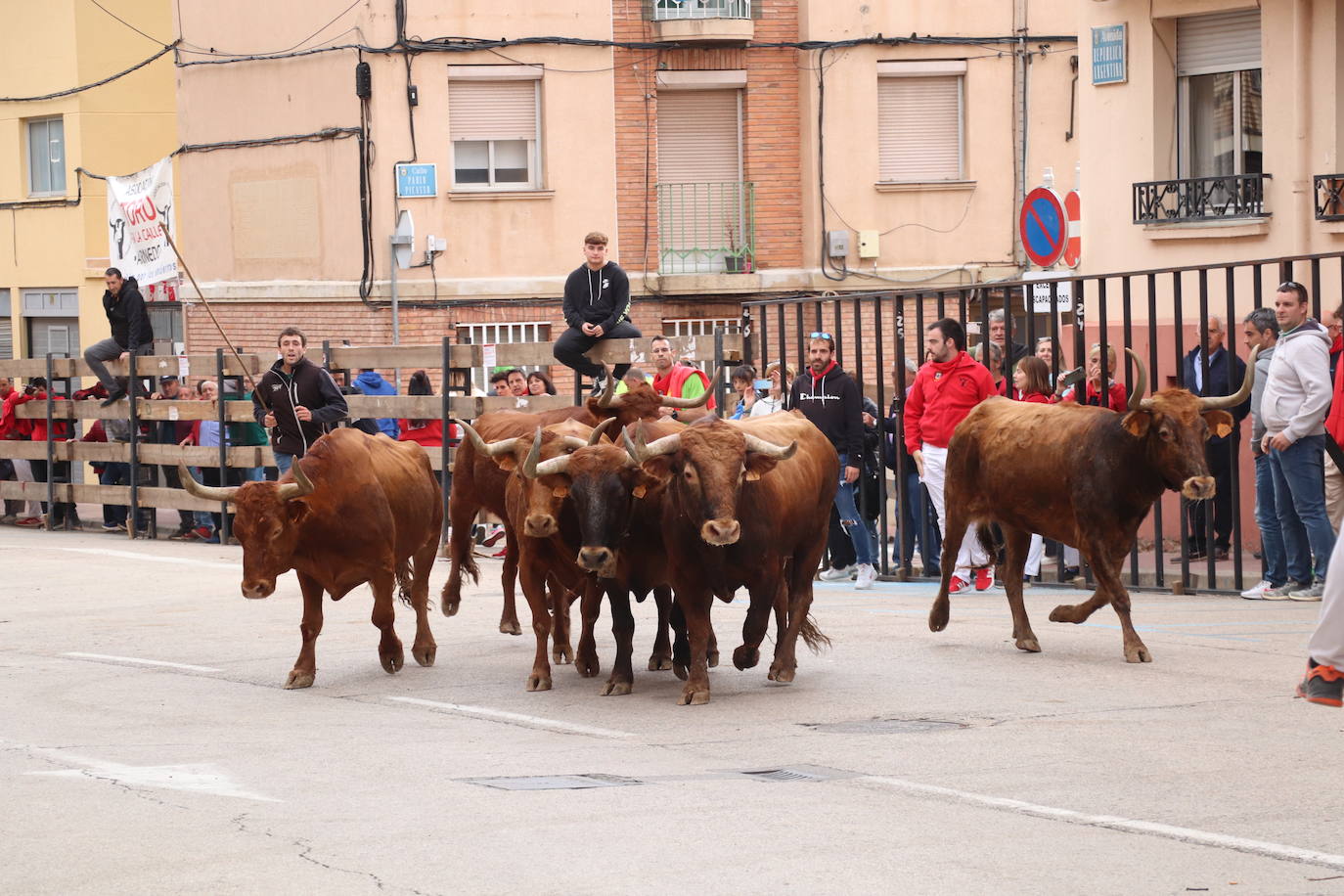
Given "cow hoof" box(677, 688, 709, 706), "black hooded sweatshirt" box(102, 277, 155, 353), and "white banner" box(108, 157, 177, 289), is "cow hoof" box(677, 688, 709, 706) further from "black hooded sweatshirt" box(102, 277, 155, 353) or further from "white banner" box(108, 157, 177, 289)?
"black hooded sweatshirt" box(102, 277, 155, 353)

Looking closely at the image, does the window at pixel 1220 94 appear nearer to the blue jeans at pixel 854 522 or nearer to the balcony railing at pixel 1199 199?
the balcony railing at pixel 1199 199

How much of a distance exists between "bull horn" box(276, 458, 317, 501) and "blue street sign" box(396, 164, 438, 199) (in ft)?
53.1

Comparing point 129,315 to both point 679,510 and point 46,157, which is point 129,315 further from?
point 46,157

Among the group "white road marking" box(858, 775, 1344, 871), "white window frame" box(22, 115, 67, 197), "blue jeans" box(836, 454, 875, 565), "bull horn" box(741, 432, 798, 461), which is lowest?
"white road marking" box(858, 775, 1344, 871)

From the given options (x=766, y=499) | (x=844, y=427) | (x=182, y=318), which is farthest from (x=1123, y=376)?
(x=182, y=318)

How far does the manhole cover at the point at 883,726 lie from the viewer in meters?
9.86

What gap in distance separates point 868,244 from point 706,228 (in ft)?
7.54

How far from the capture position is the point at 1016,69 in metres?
28.5

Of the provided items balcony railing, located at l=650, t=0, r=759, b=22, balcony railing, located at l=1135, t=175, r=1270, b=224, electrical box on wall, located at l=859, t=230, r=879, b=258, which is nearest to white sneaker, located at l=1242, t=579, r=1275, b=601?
balcony railing, located at l=1135, t=175, r=1270, b=224

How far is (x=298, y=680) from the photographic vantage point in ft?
39.1

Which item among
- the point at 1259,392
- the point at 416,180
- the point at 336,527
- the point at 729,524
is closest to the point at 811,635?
the point at 729,524

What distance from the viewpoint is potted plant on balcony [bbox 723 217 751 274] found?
2878cm

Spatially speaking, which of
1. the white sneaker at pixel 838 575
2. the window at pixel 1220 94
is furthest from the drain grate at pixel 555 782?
the window at pixel 1220 94

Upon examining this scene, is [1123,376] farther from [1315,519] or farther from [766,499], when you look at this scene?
[766,499]
